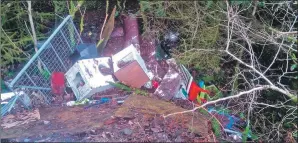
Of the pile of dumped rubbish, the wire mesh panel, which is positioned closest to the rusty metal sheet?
the pile of dumped rubbish

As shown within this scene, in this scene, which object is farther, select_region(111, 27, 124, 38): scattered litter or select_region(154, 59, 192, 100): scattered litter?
select_region(111, 27, 124, 38): scattered litter

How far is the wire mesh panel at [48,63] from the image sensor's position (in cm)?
437

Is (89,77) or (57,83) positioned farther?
(57,83)

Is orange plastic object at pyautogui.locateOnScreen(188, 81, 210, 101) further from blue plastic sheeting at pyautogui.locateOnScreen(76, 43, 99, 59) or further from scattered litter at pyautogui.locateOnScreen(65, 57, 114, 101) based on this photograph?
blue plastic sheeting at pyautogui.locateOnScreen(76, 43, 99, 59)

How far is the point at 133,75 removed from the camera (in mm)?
4578

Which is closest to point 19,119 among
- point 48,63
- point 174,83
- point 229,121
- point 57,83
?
point 57,83

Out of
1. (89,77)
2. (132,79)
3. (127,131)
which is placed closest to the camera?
(127,131)

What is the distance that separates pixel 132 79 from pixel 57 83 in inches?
38.9

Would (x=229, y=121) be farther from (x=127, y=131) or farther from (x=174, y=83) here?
(x=127, y=131)

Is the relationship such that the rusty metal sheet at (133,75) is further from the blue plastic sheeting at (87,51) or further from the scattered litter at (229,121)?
the scattered litter at (229,121)

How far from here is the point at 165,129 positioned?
376cm

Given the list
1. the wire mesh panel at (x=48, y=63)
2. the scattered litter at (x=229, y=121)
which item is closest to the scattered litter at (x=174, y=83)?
the scattered litter at (x=229, y=121)

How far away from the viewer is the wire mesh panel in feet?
14.3

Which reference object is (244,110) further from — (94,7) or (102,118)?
(94,7)
